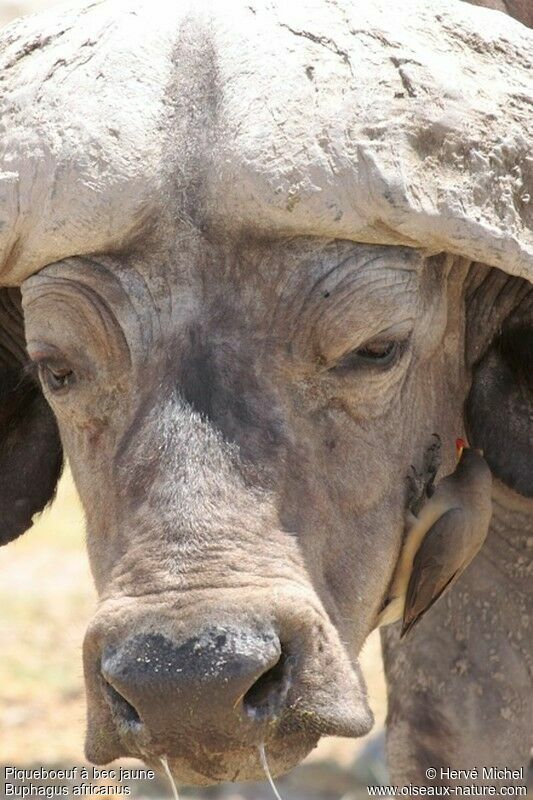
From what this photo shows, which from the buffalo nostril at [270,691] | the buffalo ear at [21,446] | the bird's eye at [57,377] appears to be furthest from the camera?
the buffalo ear at [21,446]

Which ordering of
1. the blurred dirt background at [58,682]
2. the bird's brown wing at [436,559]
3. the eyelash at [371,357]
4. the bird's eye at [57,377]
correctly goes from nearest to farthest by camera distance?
the eyelash at [371,357], the bird's eye at [57,377], the bird's brown wing at [436,559], the blurred dirt background at [58,682]

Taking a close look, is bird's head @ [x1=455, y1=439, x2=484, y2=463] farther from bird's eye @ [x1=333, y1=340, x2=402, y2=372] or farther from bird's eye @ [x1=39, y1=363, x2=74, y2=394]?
bird's eye @ [x1=39, y1=363, x2=74, y2=394]

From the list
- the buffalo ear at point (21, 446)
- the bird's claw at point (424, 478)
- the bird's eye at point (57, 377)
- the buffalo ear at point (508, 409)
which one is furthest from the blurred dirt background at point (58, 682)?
the buffalo ear at point (508, 409)

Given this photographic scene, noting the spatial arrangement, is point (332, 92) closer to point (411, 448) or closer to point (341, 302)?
point (341, 302)

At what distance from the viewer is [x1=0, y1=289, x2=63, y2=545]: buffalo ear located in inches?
221

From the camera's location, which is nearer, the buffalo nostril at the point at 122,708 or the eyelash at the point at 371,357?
the buffalo nostril at the point at 122,708

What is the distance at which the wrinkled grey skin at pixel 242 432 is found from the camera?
414 centimetres

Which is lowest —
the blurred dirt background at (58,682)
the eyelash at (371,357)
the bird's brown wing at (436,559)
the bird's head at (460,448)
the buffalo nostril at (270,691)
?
the blurred dirt background at (58,682)

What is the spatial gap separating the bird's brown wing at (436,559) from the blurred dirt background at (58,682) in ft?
3.80

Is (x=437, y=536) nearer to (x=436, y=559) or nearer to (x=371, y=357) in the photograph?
(x=436, y=559)

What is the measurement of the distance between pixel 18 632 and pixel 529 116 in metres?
6.31

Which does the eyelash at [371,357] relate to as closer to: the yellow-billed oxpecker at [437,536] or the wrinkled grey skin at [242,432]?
the wrinkled grey skin at [242,432]

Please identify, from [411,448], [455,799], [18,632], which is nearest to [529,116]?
[411,448]

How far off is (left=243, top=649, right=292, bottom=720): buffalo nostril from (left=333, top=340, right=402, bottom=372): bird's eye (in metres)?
0.82
